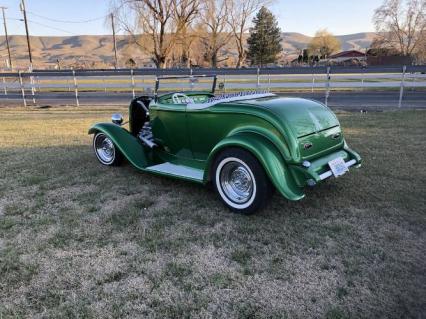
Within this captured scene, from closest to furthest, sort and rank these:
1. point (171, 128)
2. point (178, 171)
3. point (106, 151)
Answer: point (178, 171) → point (171, 128) → point (106, 151)

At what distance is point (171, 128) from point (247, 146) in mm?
1433

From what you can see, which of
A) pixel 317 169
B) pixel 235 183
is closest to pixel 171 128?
pixel 235 183

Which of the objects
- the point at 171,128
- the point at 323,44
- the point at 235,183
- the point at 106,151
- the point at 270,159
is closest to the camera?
the point at 270,159

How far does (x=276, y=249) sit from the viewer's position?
10.4ft

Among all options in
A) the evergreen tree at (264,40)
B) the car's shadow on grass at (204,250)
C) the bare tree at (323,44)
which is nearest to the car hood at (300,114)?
the car's shadow on grass at (204,250)

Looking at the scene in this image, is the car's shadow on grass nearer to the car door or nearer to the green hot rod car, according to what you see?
the green hot rod car

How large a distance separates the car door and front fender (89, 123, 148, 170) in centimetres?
29

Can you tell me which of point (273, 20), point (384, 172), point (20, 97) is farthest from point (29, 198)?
point (273, 20)

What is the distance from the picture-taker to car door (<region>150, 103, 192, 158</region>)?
4538 millimetres

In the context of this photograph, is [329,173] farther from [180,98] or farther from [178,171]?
[180,98]

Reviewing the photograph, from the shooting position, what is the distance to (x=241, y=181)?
3918 millimetres

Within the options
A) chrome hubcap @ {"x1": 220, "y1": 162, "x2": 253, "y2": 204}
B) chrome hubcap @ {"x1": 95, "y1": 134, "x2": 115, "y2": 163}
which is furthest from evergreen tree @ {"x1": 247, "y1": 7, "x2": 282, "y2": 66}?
chrome hubcap @ {"x1": 220, "y1": 162, "x2": 253, "y2": 204}

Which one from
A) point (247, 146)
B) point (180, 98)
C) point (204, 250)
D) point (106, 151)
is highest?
point (180, 98)

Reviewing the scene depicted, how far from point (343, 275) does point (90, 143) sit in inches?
235
